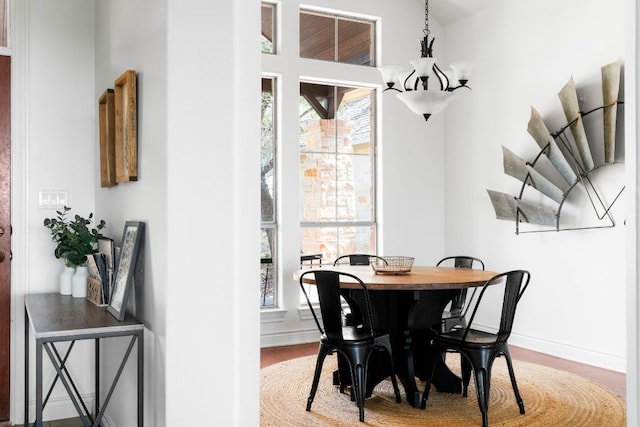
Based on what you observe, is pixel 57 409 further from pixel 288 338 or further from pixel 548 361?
pixel 548 361

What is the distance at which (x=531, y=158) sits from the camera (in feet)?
17.3

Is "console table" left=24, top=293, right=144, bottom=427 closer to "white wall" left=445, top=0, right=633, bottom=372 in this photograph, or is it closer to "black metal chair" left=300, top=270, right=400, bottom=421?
"black metal chair" left=300, top=270, right=400, bottom=421

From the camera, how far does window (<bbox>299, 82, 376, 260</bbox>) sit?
5.80 m

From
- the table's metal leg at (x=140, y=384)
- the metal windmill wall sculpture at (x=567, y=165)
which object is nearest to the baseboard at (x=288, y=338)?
the metal windmill wall sculpture at (x=567, y=165)

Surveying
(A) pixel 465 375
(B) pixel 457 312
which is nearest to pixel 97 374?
(A) pixel 465 375

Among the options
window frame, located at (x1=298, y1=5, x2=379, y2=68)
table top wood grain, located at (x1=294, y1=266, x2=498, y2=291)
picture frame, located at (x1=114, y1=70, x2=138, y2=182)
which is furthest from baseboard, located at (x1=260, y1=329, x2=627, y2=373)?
picture frame, located at (x1=114, y1=70, x2=138, y2=182)

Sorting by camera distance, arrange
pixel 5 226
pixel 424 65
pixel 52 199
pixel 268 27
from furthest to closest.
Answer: pixel 268 27 → pixel 424 65 → pixel 52 199 → pixel 5 226

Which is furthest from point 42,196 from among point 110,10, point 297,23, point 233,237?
point 297,23

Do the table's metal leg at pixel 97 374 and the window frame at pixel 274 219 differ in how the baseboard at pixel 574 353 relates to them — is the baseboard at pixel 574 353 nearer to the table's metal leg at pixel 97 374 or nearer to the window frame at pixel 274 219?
the window frame at pixel 274 219

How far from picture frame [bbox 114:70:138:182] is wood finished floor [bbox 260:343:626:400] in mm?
2558

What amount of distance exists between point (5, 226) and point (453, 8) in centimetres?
456

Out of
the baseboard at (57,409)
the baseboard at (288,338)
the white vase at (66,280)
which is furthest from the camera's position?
the baseboard at (288,338)

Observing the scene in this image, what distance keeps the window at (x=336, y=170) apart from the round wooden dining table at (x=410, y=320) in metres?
1.84

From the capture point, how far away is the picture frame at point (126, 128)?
2.46 m
